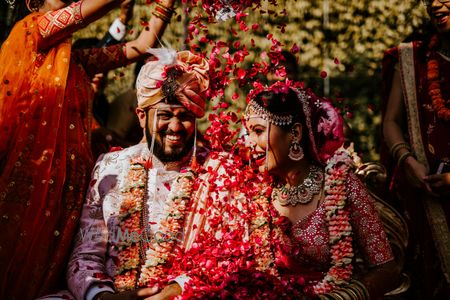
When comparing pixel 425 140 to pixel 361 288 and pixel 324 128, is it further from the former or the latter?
pixel 361 288

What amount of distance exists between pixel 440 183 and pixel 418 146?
0.41 metres

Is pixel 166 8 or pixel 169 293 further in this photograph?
pixel 166 8

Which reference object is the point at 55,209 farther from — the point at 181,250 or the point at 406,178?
the point at 406,178

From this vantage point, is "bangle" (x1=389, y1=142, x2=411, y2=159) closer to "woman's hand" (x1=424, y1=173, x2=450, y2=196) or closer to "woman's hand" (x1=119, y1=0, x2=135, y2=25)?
"woman's hand" (x1=424, y1=173, x2=450, y2=196)

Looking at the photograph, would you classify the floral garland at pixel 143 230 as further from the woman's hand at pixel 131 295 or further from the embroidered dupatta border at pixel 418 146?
the embroidered dupatta border at pixel 418 146

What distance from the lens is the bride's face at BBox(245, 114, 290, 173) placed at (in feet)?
12.6

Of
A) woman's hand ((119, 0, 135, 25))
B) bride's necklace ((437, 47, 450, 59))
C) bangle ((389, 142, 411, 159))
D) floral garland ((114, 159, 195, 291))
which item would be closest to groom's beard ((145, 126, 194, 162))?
floral garland ((114, 159, 195, 291))

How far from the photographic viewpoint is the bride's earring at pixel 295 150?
12.7 feet

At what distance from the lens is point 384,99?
5.20 metres

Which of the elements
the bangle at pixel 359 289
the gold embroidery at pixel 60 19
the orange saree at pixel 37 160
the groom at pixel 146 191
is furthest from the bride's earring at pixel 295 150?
the gold embroidery at pixel 60 19

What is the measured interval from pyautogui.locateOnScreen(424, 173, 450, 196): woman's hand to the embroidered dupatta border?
146mm

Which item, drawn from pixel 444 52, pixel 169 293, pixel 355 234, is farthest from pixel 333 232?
pixel 444 52

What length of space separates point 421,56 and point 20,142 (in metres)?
3.05

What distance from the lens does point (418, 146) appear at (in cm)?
480
